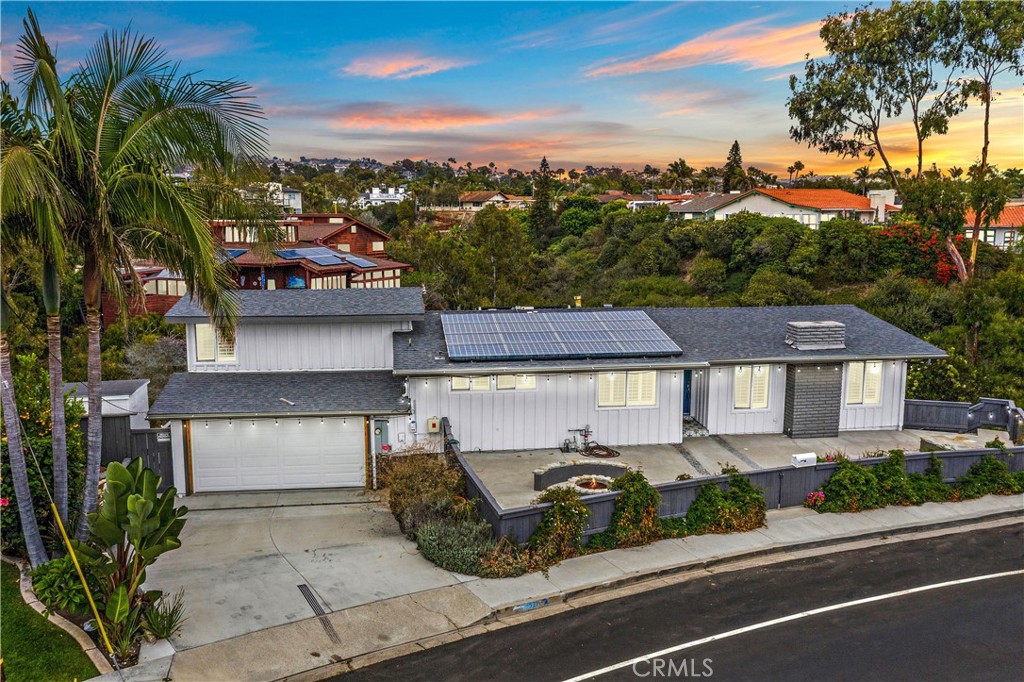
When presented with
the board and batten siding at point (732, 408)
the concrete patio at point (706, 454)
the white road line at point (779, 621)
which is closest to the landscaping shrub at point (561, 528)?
the concrete patio at point (706, 454)

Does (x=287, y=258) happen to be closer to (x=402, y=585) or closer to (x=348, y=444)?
(x=348, y=444)

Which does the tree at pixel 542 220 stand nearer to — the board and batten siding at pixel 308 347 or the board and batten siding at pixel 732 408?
Answer: the board and batten siding at pixel 732 408

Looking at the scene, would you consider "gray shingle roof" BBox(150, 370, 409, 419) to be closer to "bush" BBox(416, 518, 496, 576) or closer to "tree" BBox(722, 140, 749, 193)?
"bush" BBox(416, 518, 496, 576)

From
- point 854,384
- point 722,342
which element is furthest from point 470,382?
point 854,384

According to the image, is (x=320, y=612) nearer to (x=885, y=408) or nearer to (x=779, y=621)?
(x=779, y=621)

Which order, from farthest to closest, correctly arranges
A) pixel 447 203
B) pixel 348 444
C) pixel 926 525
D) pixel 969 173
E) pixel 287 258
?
pixel 447 203 → pixel 287 258 → pixel 969 173 → pixel 348 444 → pixel 926 525

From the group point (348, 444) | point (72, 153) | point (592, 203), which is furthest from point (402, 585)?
point (592, 203)
